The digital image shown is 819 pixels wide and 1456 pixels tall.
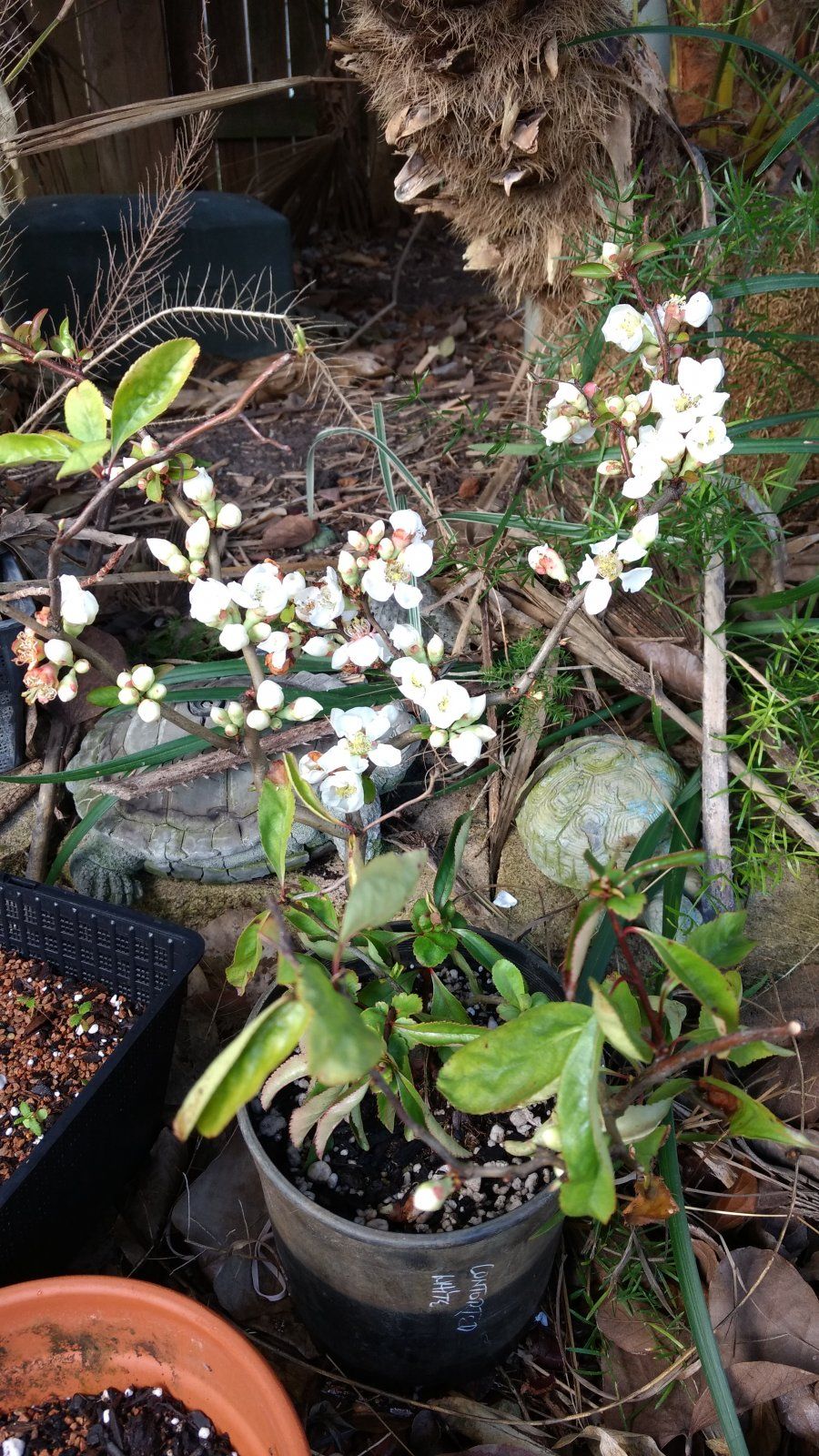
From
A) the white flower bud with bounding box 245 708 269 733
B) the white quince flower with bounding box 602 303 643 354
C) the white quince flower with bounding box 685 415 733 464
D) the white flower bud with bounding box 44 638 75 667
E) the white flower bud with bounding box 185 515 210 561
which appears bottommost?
the white flower bud with bounding box 245 708 269 733

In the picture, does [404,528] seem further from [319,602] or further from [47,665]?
[47,665]

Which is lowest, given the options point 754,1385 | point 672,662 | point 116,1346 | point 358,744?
point 754,1385

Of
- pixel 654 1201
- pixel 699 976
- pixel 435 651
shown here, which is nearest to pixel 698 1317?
pixel 654 1201

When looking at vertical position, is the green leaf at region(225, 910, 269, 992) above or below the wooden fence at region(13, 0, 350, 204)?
below

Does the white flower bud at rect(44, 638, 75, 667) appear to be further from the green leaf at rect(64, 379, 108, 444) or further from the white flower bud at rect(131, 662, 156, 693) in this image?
the green leaf at rect(64, 379, 108, 444)

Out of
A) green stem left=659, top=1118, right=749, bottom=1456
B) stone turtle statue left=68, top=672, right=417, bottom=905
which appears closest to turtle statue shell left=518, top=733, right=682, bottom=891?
stone turtle statue left=68, top=672, right=417, bottom=905

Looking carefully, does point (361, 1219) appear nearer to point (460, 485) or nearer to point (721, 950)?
point (721, 950)
